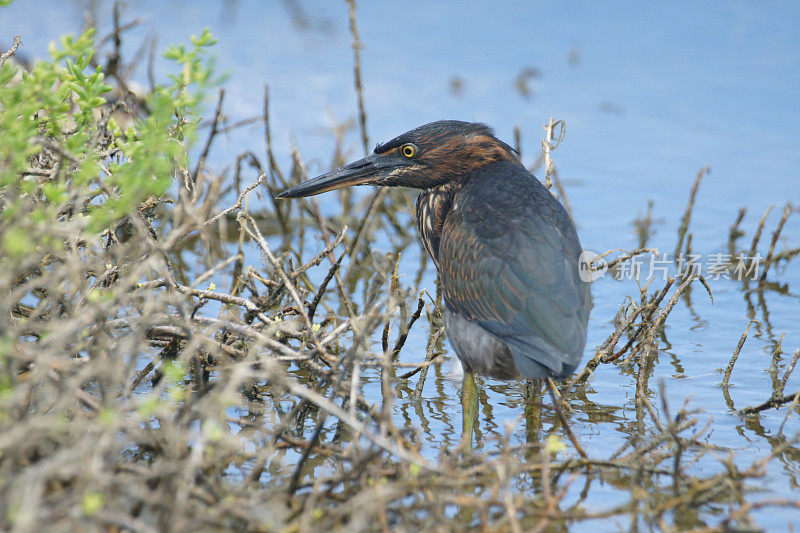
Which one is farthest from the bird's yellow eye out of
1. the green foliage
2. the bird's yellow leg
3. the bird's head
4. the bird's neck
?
the green foliage

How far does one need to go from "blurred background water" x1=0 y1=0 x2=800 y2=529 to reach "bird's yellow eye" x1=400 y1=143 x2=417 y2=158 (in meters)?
1.18

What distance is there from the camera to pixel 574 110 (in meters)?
9.58

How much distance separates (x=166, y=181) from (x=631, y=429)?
2491mm

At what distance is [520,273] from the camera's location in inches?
146

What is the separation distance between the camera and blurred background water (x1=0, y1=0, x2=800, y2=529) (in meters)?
5.94

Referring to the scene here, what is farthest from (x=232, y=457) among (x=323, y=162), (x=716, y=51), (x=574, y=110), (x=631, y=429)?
(x=716, y=51)

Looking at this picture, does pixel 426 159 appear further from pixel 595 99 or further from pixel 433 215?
pixel 595 99

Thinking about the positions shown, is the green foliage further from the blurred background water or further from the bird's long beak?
the blurred background water

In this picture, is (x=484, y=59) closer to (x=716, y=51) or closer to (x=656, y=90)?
(x=656, y=90)

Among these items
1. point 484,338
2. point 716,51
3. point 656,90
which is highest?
point 716,51

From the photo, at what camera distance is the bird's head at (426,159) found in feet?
14.7

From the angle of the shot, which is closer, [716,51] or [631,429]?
[631,429]

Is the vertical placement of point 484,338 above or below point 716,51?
below

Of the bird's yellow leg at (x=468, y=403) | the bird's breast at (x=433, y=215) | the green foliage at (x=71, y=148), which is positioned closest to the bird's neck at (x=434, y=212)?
the bird's breast at (x=433, y=215)
